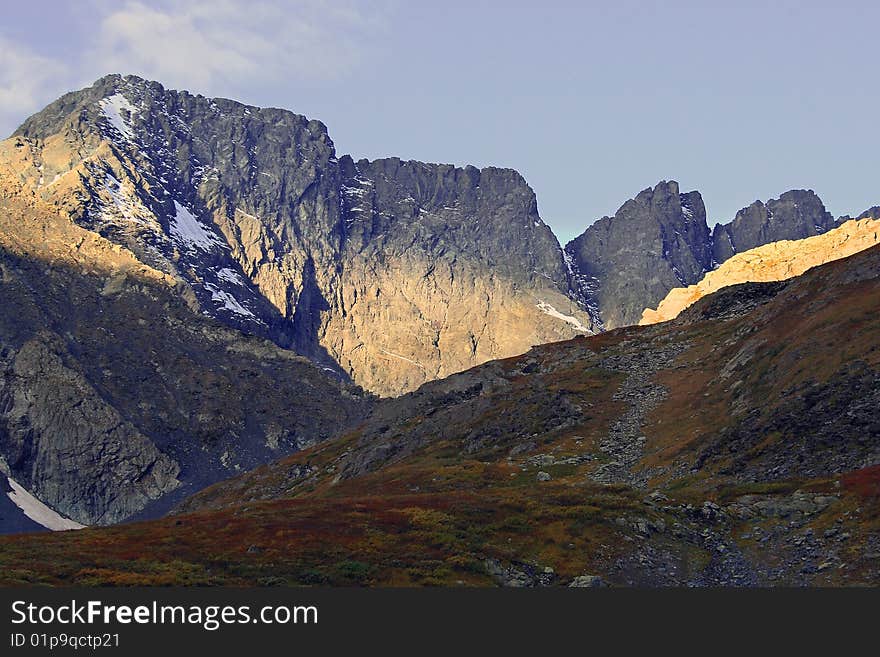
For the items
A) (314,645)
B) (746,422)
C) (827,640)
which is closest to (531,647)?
(314,645)

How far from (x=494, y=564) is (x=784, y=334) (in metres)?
57.9

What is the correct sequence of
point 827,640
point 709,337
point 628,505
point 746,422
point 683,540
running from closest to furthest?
point 827,640, point 683,540, point 628,505, point 746,422, point 709,337

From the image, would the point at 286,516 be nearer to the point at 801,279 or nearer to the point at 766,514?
the point at 766,514

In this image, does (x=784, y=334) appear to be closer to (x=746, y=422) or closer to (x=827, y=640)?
(x=746, y=422)

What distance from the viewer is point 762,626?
33.8 metres

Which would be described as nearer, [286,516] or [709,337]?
[286,516]

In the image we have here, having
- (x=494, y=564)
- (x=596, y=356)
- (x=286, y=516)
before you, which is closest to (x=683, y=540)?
(x=494, y=564)

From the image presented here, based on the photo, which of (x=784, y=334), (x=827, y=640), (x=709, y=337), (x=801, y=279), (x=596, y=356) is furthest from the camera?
(x=596, y=356)

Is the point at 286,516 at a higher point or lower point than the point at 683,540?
higher

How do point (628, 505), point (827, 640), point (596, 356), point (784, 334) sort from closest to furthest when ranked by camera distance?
point (827, 640)
point (628, 505)
point (784, 334)
point (596, 356)

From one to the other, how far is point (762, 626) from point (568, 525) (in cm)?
2187

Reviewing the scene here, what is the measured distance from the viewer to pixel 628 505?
58.0 metres

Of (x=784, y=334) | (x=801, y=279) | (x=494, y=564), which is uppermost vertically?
(x=801, y=279)

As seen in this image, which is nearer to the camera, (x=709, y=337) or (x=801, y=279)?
(x=801, y=279)
